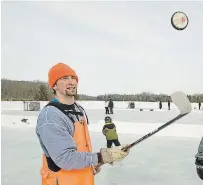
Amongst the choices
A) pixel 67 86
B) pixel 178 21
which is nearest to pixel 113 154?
pixel 67 86

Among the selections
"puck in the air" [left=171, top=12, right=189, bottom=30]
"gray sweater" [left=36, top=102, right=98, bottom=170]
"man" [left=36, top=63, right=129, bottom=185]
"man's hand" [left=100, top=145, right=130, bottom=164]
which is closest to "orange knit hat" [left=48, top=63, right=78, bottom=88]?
"man" [left=36, top=63, right=129, bottom=185]

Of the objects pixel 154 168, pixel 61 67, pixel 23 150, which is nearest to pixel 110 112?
pixel 23 150

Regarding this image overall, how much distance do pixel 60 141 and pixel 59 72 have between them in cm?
34

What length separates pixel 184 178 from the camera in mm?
5438

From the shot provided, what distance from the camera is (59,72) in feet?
5.99

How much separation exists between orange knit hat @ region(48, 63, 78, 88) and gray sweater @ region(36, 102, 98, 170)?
158 millimetres

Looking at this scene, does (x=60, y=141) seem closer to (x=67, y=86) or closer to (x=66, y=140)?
(x=66, y=140)

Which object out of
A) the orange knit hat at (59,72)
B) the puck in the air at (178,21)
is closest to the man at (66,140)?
the orange knit hat at (59,72)

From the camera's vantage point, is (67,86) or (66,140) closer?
(66,140)

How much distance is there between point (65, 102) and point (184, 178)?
13.2 ft

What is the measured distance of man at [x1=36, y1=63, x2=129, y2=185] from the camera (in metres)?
1.68

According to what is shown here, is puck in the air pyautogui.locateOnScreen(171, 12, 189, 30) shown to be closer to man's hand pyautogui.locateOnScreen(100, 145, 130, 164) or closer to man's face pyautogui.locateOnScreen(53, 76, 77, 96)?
man's face pyautogui.locateOnScreen(53, 76, 77, 96)

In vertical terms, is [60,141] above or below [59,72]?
below

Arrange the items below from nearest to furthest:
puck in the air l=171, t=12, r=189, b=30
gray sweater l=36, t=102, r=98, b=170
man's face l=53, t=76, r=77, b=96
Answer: gray sweater l=36, t=102, r=98, b=170, man's face l=53, t=76, r=77, b=96, puck in the air l=171, t=12, r=189, b=30
